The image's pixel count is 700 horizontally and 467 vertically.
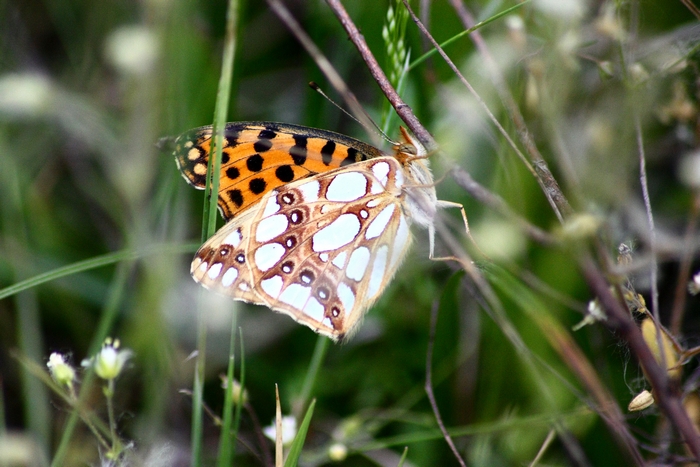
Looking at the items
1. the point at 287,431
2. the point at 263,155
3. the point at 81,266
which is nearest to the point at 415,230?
the point at 263,155

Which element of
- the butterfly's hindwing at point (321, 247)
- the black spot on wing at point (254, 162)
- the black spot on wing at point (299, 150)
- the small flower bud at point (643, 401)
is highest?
the black spot on wing at point (254, 162)

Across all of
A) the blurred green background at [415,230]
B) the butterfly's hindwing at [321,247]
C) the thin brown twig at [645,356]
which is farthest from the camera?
the blurred green background at [415,230]

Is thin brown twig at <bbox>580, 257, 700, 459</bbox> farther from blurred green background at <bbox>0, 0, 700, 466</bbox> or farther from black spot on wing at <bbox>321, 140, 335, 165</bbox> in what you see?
black spot on wing at <bbox>321, 140, 335, 165</bbox>

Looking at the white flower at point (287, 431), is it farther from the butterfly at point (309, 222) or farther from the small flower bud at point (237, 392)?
the butterfly at point (309, 222)

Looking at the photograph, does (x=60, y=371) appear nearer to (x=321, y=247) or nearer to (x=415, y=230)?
(x=321, y=247)

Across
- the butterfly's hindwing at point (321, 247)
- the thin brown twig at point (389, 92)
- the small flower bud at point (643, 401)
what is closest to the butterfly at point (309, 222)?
the butterfly's hindwing at point (321, 247)

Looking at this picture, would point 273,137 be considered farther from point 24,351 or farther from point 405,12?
point 24,351

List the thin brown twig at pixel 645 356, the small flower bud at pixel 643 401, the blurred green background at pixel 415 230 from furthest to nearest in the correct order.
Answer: the blurred green background at pixel 415 230
the small flower bud at pixel 643 401
the thin brown twig at pixel 645 356
